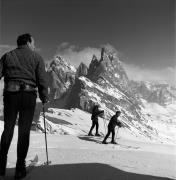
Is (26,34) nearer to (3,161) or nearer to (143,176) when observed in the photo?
(3,161)

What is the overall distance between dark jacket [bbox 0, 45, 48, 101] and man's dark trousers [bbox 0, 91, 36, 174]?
0.78ft

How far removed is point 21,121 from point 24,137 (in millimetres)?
293

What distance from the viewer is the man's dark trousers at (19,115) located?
538cm

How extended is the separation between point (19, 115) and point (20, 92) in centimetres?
40

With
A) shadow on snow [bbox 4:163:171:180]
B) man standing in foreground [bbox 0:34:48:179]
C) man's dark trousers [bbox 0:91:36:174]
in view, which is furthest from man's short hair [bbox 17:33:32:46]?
shadow on snow [bbox 4:163:171:180]

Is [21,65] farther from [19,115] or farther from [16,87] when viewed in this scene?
[19,115]

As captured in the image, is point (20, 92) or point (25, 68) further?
point (25, 68)

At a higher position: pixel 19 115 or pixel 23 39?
pixel 23 39

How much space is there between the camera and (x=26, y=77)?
5.54 metres

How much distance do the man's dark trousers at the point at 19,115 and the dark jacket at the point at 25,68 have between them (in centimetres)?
24

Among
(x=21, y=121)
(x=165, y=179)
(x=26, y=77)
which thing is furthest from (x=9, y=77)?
(x=165, y=179)

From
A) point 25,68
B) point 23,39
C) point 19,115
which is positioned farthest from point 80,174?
point 23,39

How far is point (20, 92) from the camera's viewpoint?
5.40 m

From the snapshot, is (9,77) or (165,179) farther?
(165,179)
